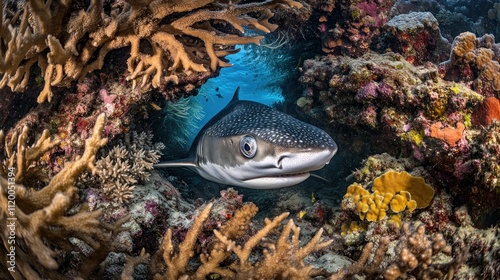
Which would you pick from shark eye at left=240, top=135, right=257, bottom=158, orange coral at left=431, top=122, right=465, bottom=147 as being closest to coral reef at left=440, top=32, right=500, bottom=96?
orange coral at left=431, top=122, right=465, bottom=147

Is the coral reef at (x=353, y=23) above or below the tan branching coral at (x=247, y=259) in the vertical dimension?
above

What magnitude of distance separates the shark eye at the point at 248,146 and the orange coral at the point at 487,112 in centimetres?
319

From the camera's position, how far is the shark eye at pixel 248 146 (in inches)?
152

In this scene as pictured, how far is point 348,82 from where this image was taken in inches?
222

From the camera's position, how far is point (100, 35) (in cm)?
356

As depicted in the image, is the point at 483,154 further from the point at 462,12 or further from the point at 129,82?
the point at 462,12

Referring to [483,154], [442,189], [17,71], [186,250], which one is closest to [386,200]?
[442,189]

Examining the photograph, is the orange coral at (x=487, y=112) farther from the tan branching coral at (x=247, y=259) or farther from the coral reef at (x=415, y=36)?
the tan branching coral at (x=247, y=259)

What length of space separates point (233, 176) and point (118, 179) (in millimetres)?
1594

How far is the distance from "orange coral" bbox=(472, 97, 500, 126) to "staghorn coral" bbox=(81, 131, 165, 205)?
4784mm

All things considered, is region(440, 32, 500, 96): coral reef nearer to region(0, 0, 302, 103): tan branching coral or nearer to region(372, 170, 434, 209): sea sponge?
region(372, 170, 434, 209): sea sponge

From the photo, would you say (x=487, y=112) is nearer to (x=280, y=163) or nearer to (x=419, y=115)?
(x=419, y=115)

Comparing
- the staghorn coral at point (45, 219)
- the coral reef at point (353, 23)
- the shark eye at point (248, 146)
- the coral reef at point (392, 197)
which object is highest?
Result: the staghorn coral at point (45, 219)

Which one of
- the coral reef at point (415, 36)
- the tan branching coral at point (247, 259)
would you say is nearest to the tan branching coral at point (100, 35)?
the tan branching coral at point (247, 259)
